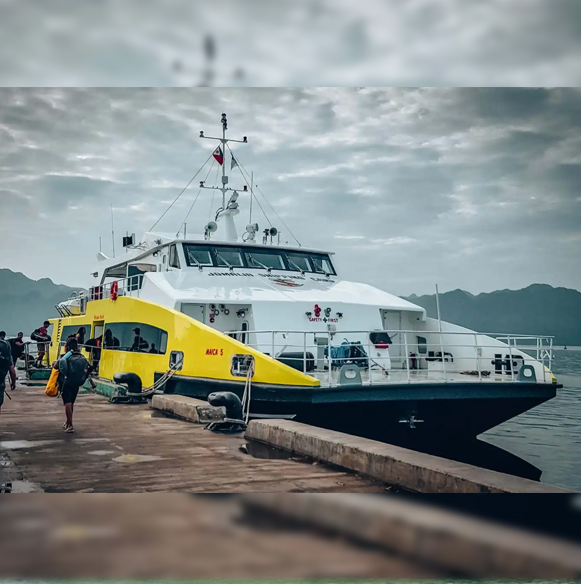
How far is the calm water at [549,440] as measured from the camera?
30.1 ft

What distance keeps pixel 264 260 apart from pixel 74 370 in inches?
201

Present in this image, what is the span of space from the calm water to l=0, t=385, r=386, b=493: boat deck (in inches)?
186

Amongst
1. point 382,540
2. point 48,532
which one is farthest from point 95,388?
point 382,540

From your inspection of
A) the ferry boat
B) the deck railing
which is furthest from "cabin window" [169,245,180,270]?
the deck railing

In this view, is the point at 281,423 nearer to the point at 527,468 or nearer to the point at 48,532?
the point at 48,532

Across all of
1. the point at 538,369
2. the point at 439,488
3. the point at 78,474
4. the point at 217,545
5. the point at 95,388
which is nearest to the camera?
the point at 217,545

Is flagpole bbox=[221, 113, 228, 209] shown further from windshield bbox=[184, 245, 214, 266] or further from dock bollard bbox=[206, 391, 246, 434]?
dock bollard bbox=[206, 391, 246, 434]

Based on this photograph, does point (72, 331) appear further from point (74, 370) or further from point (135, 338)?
point (74, 370)

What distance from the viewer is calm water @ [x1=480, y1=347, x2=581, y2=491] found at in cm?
916

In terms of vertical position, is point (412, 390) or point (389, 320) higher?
point (389, 320)

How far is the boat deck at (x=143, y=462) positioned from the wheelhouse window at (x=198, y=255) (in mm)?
3384

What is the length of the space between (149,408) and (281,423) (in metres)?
3.41

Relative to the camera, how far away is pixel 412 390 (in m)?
7.69

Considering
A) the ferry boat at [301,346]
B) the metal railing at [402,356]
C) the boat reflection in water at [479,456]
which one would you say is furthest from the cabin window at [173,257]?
the boat reflection in water at [479,456]
